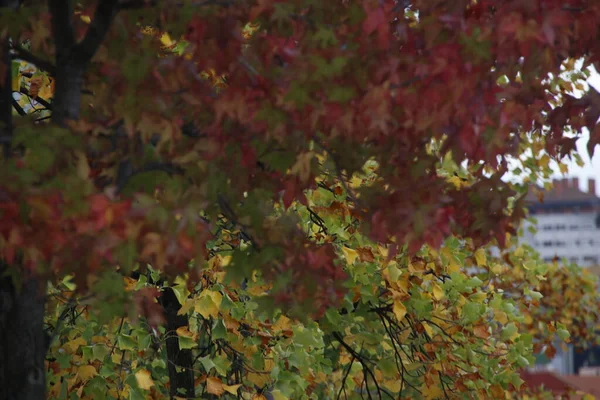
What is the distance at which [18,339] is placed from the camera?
4.39m

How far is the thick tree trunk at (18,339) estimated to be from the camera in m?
4.39

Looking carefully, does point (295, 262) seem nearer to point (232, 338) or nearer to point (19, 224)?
point (19, 224)

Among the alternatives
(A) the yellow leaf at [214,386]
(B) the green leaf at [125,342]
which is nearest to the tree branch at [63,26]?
(B) the green leaf at [125,342]

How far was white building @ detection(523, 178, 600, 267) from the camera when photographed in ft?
371

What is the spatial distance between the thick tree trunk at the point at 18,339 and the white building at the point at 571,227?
112406 mm

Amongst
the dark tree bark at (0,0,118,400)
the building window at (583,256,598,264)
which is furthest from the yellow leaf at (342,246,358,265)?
the building window at (583,256,598,264)

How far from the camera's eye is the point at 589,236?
380ft

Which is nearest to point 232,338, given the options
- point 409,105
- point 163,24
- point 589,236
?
point 163,24

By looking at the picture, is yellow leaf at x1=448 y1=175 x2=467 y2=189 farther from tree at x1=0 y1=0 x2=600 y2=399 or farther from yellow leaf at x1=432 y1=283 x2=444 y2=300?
tree at x1=0 y1=0 x2=600 y2=399

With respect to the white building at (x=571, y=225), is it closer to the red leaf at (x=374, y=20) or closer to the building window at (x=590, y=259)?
the building window at (x=590, y=259)

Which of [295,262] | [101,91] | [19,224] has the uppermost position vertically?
[101,91]

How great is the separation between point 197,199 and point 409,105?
98 centimetres

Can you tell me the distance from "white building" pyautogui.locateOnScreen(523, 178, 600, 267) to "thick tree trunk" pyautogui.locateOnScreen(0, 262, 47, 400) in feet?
369

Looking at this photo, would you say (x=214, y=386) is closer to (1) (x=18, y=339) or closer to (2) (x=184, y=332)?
(2) (x=184, y=332)
